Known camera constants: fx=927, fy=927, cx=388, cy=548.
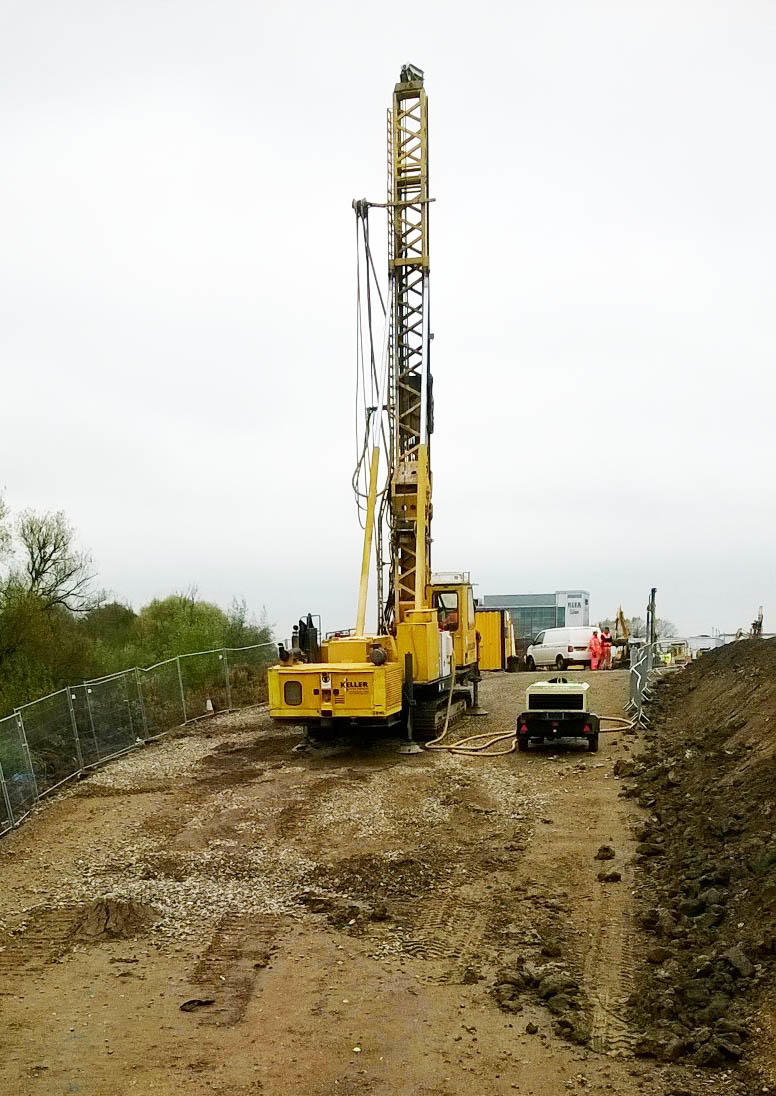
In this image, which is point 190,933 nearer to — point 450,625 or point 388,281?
point 450,625

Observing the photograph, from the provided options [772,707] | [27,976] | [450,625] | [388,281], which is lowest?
[27,976]

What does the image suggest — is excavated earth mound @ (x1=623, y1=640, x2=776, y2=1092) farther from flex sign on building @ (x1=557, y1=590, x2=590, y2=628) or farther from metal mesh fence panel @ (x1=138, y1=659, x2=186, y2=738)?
flex sign on building @ (x1=557, y1=590, x2=590, y2=628)

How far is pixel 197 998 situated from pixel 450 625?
1339 centimetres

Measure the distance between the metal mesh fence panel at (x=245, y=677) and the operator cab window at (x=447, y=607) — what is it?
6.04 m

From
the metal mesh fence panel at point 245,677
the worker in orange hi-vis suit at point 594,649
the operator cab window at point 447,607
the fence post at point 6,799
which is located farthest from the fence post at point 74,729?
the worker in orange hi-vis suit at point 594,649

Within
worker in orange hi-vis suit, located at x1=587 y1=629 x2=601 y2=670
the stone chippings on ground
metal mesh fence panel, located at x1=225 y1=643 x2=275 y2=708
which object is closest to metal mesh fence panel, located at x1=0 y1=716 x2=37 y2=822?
the stone chippings on ground

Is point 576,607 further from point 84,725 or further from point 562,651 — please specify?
point 84,725

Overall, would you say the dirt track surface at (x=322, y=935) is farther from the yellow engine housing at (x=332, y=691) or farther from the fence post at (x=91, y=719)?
the fence post at (x=91, y=719)

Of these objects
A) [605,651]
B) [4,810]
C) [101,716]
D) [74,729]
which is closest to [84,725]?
[74,729]

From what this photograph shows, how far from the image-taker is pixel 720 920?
28.1 ft

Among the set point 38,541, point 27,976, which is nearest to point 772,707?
point 27,976

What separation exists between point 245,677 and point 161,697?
16.0 feet

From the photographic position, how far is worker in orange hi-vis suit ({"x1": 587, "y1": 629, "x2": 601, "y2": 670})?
36.1m

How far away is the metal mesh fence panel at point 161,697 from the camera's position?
20688 millimetres
